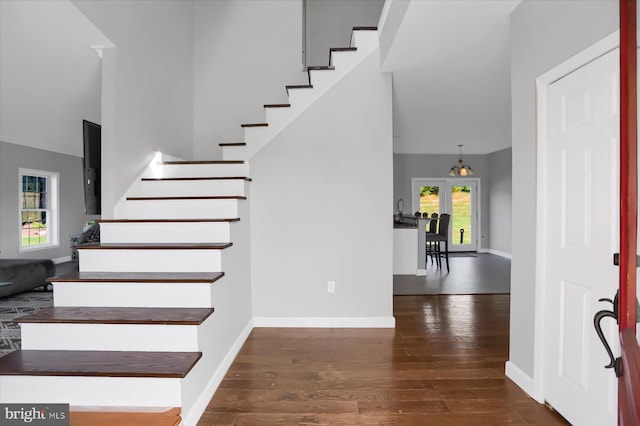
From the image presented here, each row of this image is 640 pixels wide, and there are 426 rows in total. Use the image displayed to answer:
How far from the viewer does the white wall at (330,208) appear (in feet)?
11.3

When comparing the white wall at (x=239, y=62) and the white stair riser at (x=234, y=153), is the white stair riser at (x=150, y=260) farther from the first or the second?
the white wall at (x=239, y=62)

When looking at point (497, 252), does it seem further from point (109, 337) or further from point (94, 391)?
point (94, 391)

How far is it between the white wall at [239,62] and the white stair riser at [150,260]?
2.25 m

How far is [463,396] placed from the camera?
2.21 m

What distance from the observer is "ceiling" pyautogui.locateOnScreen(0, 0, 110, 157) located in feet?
8.54

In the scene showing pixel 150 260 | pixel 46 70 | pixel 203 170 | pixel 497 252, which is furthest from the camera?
pixel 497 252

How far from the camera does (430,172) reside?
9148 millimetres

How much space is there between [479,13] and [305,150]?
1789 mm

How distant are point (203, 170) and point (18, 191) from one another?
→ 16.8ft

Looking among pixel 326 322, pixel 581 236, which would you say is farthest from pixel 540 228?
pixel 326 322

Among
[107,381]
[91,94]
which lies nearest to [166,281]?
[107,381]

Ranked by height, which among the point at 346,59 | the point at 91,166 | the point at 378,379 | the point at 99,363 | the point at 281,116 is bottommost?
the point at 378,379

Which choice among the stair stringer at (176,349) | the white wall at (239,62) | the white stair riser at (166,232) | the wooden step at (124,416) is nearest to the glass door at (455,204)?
the white wall at (239,62)

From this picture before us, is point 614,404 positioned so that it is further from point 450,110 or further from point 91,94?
point 91,94
